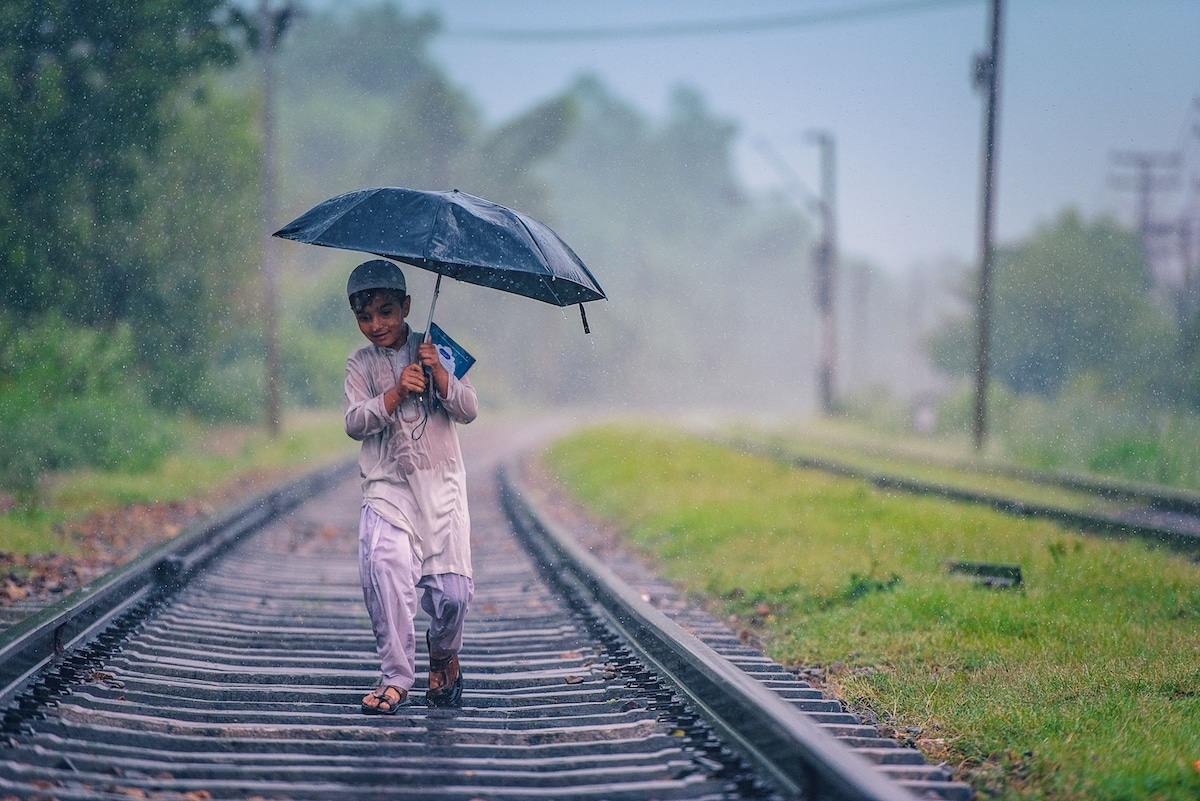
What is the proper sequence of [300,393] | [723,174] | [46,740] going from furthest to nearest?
[723,174] → [300,393] → [46,740]

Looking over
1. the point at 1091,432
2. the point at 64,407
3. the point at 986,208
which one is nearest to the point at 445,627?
the point at 64,407

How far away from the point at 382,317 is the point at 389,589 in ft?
3.28

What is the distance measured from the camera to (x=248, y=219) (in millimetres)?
Answer: 23797

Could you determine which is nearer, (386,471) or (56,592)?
(386,471)

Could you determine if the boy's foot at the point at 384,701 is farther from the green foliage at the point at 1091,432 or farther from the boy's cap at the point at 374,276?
the green foliage at the point at 1091,432

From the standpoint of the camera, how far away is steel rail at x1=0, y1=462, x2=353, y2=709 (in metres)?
4.53

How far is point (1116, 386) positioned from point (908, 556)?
21.3 m

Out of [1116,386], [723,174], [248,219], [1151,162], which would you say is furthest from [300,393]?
[723,174]

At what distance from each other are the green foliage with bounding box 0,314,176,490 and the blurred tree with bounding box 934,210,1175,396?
20.9m

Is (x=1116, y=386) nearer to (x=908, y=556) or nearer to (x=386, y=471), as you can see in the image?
(x=908, y=556)

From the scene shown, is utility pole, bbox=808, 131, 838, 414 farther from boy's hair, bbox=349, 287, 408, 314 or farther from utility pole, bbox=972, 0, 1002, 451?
boy's hair, bbox=349, 287, 408, 314

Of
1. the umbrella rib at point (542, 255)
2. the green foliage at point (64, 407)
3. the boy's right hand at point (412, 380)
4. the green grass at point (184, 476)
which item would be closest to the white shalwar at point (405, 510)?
the boy's right hand at point (412, 380)

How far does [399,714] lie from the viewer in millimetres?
4488

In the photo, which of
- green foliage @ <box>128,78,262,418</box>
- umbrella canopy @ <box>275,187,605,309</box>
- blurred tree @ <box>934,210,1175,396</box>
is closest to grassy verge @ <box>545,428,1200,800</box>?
umbrella canopy @ <box>275,187,605,309</box>
